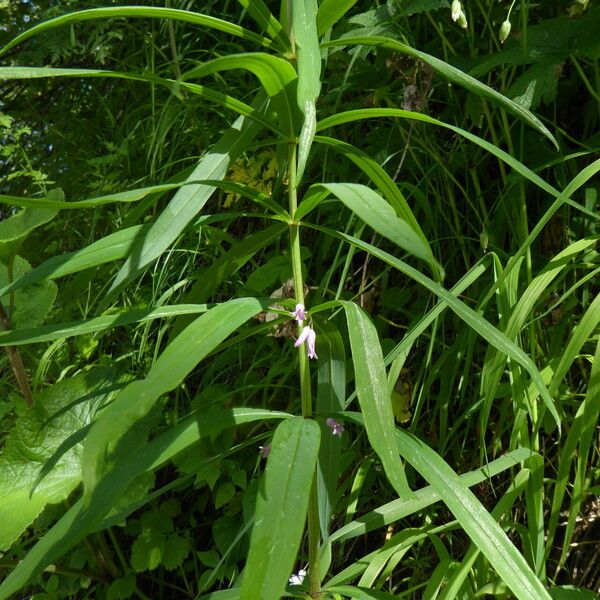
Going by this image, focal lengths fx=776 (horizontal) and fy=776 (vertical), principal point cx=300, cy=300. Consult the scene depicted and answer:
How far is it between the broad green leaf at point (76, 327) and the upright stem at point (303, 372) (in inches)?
4.2

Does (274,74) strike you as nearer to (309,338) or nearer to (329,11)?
(329,11)

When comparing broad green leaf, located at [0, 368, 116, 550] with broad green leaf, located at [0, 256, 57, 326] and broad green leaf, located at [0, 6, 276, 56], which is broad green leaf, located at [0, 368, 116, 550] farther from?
broad green leaf, located at [0, 6, 276, 56]

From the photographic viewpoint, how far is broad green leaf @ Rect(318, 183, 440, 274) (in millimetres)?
587

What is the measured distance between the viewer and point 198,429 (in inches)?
30.0

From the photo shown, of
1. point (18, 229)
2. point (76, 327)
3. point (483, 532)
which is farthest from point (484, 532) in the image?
point (18, 229)

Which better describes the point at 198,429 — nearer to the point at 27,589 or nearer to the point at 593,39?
the point at 593,39

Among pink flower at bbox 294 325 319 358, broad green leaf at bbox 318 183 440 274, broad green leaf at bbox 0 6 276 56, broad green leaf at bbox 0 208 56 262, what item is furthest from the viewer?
broad green leaf at bbox 0 208 56 262

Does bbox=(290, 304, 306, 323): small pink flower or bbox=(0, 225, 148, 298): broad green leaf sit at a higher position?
bbox=(0, 225, 148, 298): broad green leaf

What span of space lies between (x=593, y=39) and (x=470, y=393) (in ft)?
1.91

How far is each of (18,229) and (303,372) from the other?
61cm

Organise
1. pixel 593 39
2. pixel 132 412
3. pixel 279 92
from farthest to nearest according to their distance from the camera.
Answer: pixel 593 39 < pixel 279 92 < pixel 132 412

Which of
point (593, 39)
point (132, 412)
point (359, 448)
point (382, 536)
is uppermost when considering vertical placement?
point (593, 39)

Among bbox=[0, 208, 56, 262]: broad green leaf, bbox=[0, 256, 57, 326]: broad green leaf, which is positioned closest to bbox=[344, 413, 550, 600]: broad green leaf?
bbox=[0, 208, 56, 262]: broad green leaf

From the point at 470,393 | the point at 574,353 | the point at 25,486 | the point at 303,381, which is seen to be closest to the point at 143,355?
the point at 25,486
